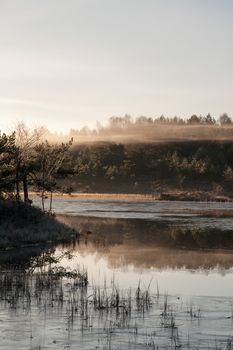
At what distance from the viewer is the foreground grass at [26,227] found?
4356cm

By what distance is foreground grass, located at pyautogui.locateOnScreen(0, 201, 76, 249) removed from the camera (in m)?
43.6

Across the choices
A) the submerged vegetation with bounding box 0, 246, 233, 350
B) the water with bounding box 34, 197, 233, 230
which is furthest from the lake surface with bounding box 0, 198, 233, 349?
the water with bounding box 34, 197, 233, 230

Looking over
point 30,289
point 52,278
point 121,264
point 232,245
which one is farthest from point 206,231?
point 30,289

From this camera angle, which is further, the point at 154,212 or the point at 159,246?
the point at 154,212

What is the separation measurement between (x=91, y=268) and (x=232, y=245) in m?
16.3

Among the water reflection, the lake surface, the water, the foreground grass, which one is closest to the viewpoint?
the lake surface

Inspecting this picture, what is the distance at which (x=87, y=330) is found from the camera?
16.5m

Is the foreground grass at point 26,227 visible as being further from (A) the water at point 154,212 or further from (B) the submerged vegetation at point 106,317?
(A) the water at point 154,212

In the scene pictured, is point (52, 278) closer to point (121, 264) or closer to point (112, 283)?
point (112, 283)

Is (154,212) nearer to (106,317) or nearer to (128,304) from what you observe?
(128,304)

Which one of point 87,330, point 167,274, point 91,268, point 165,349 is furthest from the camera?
point 91,268

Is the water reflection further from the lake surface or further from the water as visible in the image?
the water

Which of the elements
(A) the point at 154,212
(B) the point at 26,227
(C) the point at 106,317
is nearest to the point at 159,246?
(B) the point at 26,227

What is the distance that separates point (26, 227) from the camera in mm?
47719
